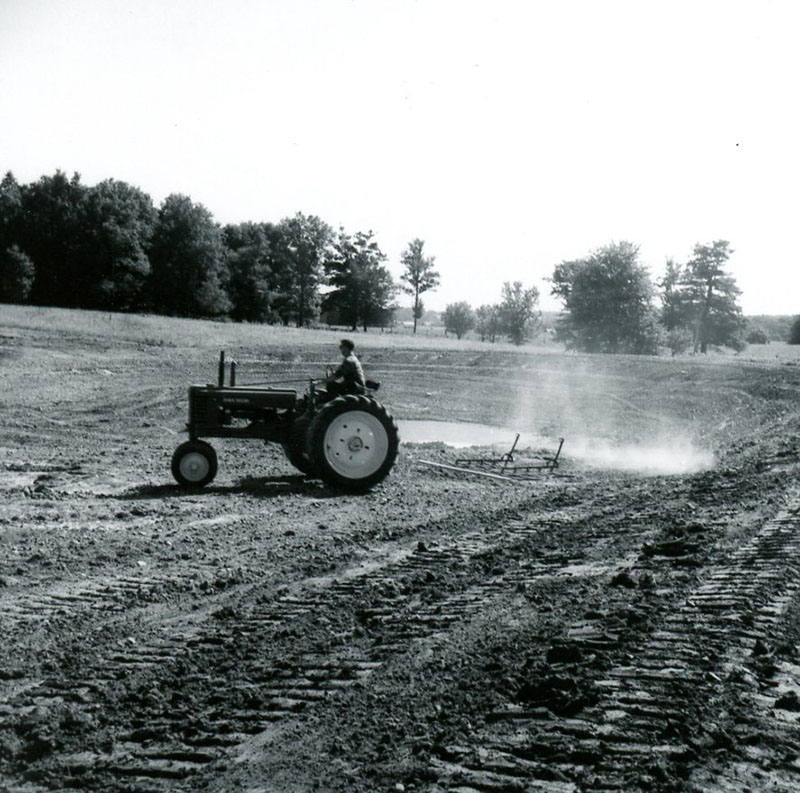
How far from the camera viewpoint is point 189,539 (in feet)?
30.2

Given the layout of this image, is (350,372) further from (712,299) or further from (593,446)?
(712,299)

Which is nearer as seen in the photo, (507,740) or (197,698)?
(507,740)

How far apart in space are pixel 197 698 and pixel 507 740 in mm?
1584

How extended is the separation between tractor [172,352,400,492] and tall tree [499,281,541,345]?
7275cm

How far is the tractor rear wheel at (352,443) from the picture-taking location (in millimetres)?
12188

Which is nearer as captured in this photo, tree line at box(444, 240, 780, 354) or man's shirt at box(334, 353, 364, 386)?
man's shirt at box(334, 353, 364, 386)

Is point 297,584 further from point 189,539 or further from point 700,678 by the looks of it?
point 700,678

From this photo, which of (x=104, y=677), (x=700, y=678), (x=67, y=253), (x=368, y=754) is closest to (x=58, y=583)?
(x=104, y=677)

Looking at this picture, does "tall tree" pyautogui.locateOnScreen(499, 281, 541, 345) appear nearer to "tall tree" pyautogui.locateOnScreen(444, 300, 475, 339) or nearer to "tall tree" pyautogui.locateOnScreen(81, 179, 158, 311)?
"tall tree" pyautogui.locateOnScreen(444, 300, 475, 339)

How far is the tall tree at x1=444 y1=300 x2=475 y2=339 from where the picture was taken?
101 m

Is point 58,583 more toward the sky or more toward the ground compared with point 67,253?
more toward the ground

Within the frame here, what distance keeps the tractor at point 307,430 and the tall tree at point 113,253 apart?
4866cm

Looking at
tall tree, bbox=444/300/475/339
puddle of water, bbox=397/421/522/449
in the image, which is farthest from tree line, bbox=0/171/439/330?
puddle of water, bbox=397/421/522/449

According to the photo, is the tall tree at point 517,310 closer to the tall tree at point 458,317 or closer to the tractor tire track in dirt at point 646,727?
the tall tree at point 458,317
